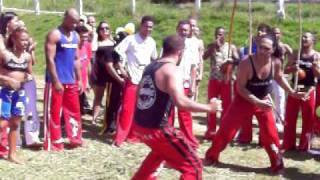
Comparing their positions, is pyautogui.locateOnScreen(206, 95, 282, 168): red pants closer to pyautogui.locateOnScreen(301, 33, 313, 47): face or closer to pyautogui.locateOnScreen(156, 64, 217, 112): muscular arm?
pyautogui.locateOnScreen(301, 33, 313, 47): face

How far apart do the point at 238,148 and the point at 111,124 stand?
1.92 meters

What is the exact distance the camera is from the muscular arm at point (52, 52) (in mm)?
9055

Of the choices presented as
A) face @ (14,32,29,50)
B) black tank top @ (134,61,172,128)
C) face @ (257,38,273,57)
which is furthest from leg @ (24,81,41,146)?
face @ (257,38,273,57)

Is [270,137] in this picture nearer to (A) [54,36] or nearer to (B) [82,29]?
(A) [54,36]

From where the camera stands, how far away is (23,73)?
8.94m

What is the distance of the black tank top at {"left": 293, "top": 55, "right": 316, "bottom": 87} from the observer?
9617 millimetres

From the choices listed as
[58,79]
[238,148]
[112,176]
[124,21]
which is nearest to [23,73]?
[58,79]

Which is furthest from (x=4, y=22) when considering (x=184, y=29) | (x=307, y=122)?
(x=307, y=122)

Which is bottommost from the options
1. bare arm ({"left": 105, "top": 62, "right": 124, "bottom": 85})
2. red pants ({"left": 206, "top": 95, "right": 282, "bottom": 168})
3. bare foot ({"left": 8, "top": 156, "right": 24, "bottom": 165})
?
bare foot ({"left": 8, "top": 156, "right": 24, "bottom": 165})

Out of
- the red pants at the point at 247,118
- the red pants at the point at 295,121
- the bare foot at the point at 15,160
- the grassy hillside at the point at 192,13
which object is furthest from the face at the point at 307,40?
the grassy hillside at the point at 192,13

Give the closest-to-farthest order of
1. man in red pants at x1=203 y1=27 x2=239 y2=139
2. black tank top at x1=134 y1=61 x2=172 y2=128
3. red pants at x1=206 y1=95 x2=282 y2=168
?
black tank top at x1=134 y1=61 x2=172 y2=128, red pants at x1=206 y1=95 x2=282 y2=168, man in red pants at x1=203 y1=27 x2=239 y2=139

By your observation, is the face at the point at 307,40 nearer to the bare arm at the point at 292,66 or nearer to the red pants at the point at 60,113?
the bare arm at the point at 292,66

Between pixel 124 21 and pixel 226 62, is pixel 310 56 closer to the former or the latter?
pixel 226 62

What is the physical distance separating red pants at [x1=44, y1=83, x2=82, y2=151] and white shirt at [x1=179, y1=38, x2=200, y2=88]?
151 cm
